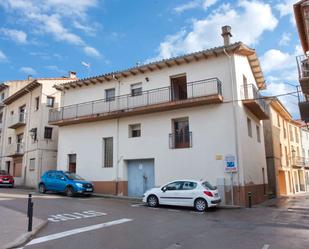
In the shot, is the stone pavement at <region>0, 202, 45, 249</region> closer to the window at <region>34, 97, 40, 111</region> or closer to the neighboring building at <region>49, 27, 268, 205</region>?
the neighboring building at <region>49, 27, 268, 205</region>

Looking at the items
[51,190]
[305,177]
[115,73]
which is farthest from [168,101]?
[305,177]

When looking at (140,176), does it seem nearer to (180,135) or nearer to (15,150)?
(180,135)

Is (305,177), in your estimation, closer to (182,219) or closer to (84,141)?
(84,141)

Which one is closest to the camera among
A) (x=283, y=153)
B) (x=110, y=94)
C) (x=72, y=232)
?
(x=72, y=232)

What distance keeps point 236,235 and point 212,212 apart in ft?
16.8

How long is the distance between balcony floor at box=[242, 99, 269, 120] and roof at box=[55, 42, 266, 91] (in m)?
2.87

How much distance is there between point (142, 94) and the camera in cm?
1944

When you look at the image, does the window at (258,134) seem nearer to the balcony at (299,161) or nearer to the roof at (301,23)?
the roof at (301,23)

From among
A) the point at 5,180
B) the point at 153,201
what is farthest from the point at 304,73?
the point at 5,180

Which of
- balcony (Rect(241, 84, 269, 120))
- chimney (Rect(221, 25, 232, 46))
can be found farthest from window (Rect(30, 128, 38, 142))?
balcony (Rect(241, 84, 269, 120))

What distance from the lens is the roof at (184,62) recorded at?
17.1 metres

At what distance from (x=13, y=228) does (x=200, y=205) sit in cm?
779

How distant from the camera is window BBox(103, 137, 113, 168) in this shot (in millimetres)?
20375

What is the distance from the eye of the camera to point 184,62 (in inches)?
731
